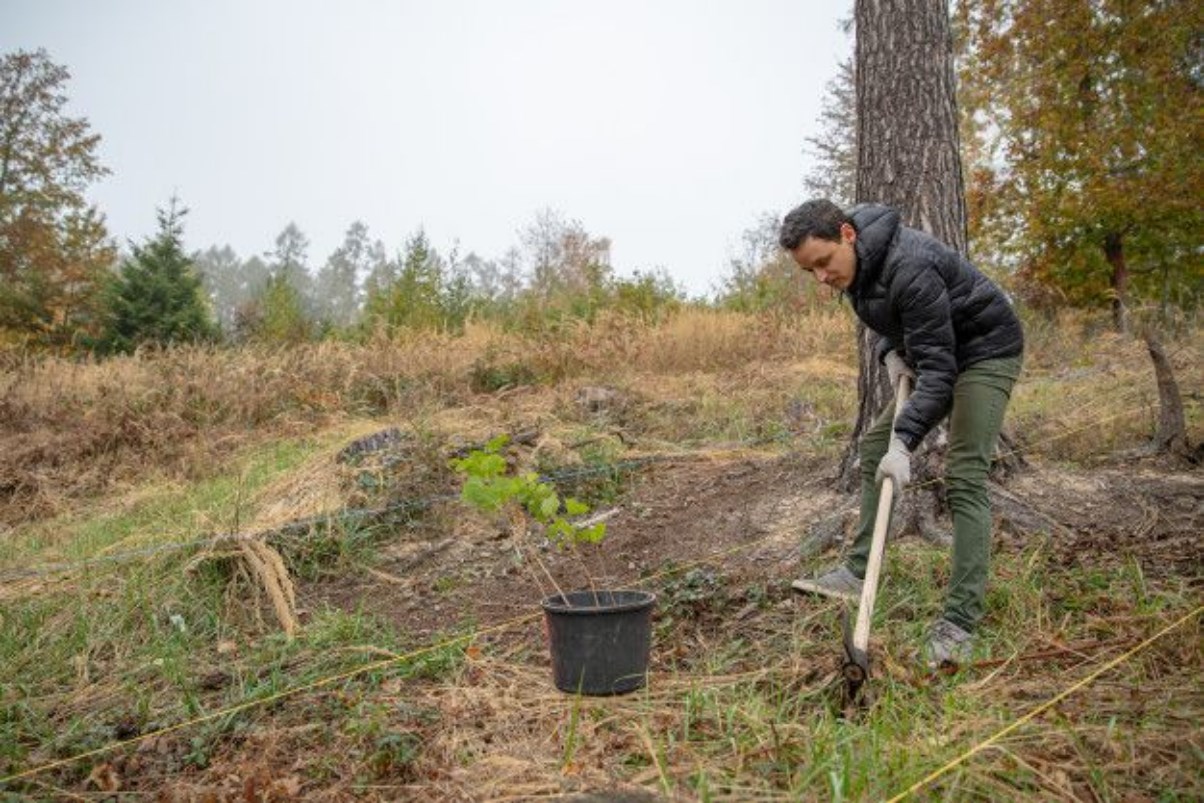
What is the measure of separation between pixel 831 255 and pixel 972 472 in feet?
2.85

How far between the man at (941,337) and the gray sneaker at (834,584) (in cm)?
12

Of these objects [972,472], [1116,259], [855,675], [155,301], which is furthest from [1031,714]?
[155,301]

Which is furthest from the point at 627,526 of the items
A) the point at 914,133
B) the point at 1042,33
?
the point at 1042,33

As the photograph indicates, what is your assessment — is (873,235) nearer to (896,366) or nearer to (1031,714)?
A: (896,366)

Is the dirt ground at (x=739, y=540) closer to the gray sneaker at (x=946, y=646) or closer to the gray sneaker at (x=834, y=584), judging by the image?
the gray sneaker at (x=834, y=584)

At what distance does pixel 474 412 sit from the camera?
707cm

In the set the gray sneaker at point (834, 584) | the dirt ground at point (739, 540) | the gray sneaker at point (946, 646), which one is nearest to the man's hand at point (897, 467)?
the gray sneaker at point (946, 646)

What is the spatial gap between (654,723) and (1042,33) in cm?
1411

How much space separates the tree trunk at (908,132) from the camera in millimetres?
3953

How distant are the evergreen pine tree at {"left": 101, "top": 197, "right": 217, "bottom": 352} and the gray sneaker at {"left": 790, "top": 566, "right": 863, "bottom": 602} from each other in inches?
539

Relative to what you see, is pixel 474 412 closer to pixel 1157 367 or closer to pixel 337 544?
pixel 337 544

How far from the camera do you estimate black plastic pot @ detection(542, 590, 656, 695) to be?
2543 mm

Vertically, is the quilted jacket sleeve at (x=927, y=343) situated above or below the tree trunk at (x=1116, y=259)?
below

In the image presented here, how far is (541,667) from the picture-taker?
296cm
